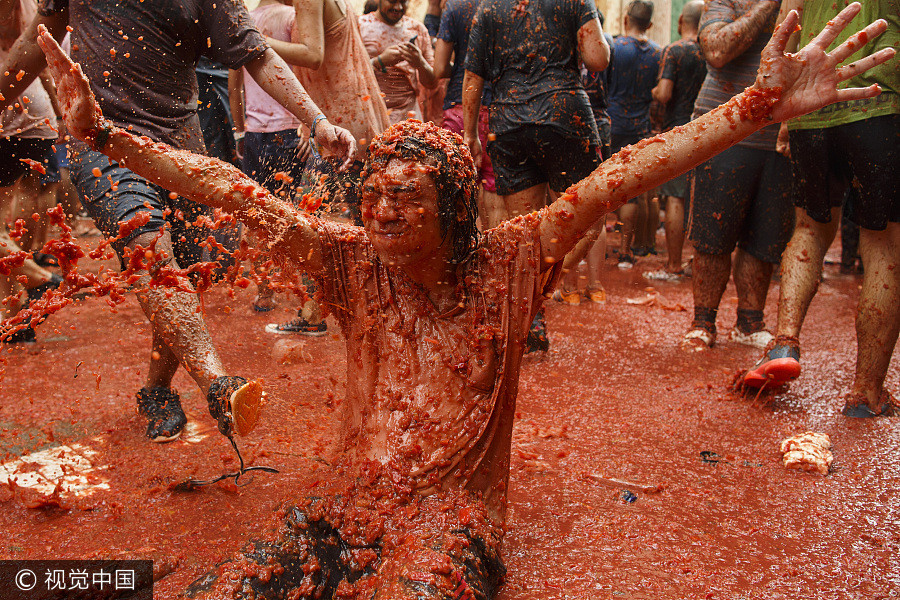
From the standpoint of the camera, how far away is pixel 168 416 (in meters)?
2.87

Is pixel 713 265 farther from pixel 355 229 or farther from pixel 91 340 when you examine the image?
pixel 91 340

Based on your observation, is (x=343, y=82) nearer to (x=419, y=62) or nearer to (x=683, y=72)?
(x=419, y=62)

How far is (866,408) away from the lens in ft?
10.6

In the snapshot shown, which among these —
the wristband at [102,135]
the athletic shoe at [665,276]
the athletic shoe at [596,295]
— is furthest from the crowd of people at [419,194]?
the athletic shoe at [665,276]

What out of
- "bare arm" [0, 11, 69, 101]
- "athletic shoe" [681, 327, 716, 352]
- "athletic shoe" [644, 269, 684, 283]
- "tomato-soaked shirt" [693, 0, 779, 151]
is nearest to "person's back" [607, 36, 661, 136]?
"athletic shoe" [644, 269, 684, 283]

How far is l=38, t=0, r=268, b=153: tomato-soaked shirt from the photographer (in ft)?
8.81

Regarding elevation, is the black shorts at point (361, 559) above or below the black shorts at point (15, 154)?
below

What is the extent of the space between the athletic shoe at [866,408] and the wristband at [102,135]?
11.2ft

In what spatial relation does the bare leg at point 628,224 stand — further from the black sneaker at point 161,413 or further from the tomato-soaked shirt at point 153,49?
the black sneaker at point 161,413

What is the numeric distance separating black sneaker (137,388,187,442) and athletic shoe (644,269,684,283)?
5.00 m

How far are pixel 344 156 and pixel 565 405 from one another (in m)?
1.68

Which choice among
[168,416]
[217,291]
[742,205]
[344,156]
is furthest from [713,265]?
[217,291]

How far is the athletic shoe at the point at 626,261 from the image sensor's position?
7.20m

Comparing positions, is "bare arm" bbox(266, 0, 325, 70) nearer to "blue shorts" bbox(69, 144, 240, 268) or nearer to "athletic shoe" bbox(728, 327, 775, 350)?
"blue shorts" bbox(69, 144, 240, 268)
